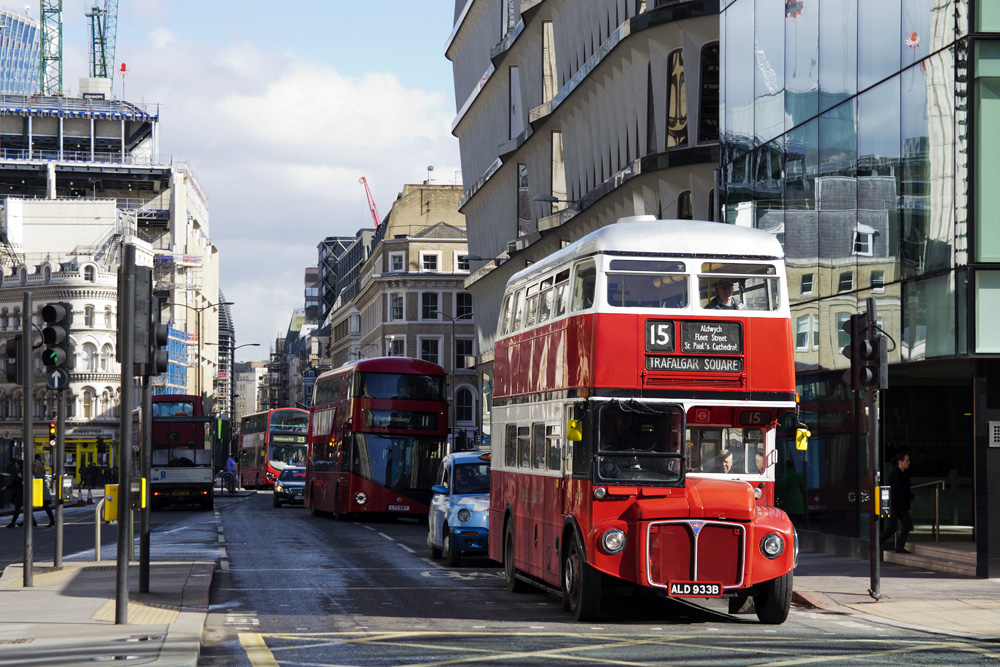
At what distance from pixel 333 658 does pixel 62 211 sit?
121017mm

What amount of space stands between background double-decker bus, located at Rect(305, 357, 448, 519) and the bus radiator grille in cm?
2321

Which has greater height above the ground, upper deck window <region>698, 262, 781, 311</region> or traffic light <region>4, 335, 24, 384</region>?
upper deck window <region>698, 262, 781, 311</region>

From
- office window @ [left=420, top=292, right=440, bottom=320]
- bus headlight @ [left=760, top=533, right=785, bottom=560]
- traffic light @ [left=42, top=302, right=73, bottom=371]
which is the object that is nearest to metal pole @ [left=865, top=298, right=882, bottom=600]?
bus headlight @ [left=760, top=533, right=785, bottom=560]

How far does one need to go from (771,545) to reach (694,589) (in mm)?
907

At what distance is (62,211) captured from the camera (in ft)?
413

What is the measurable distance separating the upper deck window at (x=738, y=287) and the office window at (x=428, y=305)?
9360 cm

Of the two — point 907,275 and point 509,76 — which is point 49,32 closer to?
point 509,76

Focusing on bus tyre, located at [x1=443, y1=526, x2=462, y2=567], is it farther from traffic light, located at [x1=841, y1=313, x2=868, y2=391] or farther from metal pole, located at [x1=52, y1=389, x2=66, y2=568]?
traffic light, located at [x1=841, y1=313, x2=868, y2=391]

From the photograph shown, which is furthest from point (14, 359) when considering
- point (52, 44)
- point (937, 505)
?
point (52, 44)

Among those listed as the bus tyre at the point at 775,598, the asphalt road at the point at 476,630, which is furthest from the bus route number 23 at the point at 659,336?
the asphalt road at the point at 476,630

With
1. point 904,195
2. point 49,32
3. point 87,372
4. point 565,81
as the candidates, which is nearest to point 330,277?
point 49,32

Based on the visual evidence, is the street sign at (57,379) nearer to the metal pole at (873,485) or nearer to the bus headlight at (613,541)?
the bus headlight at (613,541)

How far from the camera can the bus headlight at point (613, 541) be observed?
14219 mm

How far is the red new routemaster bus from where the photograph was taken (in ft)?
46.3
